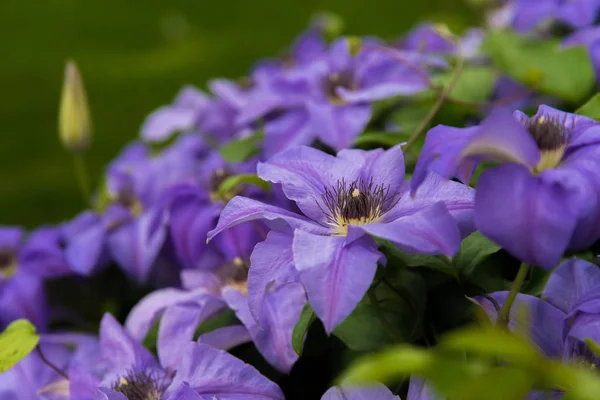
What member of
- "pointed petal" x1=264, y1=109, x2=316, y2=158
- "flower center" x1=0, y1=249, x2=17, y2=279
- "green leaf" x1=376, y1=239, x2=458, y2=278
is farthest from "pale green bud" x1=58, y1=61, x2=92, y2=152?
"green leaf" x1=376, y1=239, x2=458, y2=278

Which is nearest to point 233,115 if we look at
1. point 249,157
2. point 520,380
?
point 249,157

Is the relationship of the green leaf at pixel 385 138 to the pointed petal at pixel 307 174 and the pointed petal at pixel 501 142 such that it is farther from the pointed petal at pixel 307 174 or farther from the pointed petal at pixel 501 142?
the pointed petal at pixel 501 142

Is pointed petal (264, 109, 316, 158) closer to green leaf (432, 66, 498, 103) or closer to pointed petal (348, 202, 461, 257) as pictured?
green leaf (432, 66, 498, 103)

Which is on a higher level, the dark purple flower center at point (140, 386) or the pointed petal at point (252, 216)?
the pointed petal at point (252, 216)

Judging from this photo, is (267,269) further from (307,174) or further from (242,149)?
(242,149)

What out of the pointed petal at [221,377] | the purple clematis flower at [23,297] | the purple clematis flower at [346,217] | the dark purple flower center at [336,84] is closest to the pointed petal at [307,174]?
the purple clematis flower at [346,217]

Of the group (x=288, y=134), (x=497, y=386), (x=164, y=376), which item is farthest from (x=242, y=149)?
(x=497, y=386)

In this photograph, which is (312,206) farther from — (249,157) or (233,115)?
(233,115)

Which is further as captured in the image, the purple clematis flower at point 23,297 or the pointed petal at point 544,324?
the purple clematis flower at point 23,297
